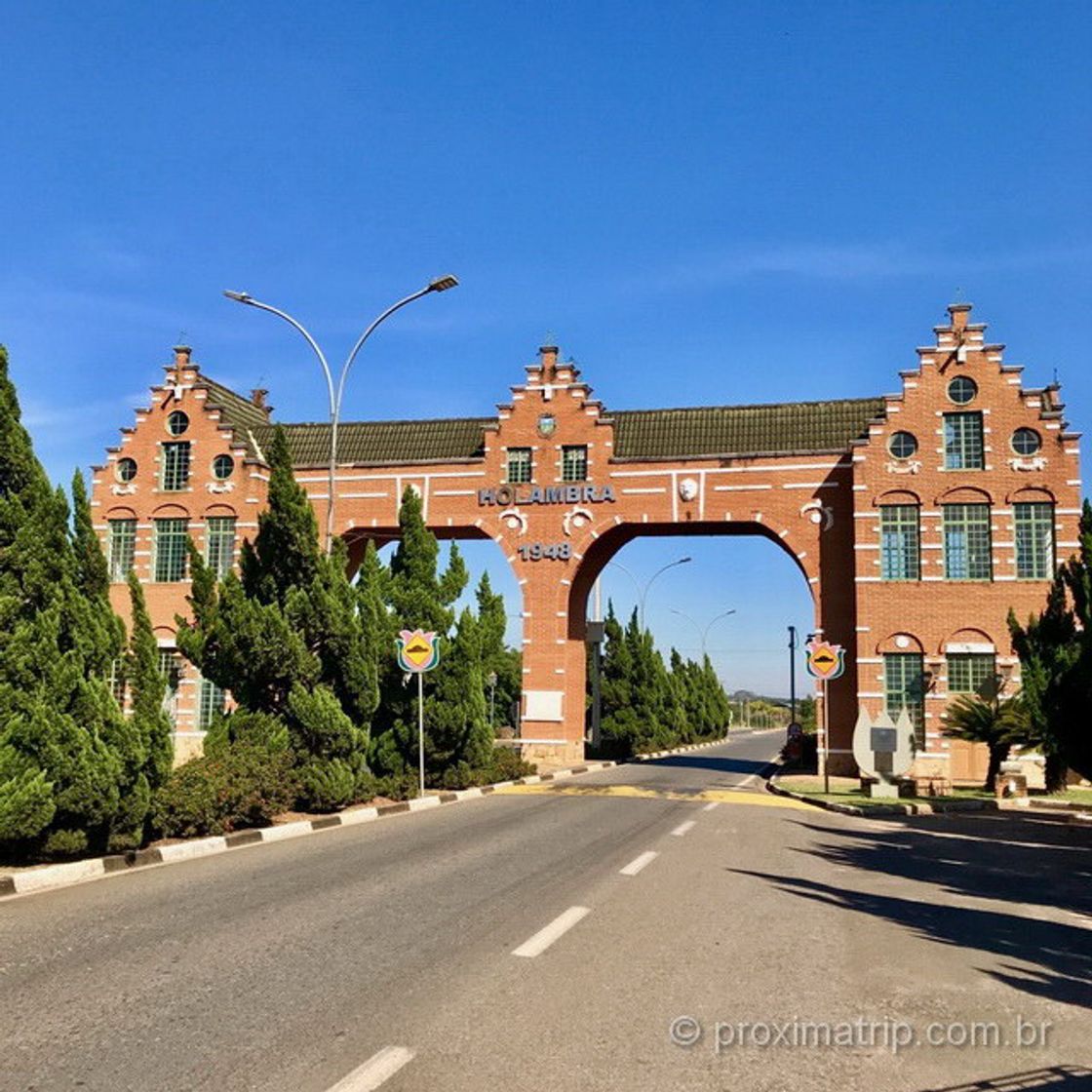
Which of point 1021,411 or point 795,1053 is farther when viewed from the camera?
point 1021,411

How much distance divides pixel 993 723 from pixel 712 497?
550 inches

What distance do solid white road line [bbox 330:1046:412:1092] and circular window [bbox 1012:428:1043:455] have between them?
31.4m

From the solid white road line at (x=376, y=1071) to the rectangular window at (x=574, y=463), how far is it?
1267 inches

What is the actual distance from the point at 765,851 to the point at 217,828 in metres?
6.98

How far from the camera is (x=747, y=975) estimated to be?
258 inches

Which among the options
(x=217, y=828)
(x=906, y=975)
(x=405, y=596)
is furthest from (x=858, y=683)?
(x=906, y=975)

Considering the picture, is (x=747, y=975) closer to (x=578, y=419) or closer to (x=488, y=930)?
(x=488, y=930)

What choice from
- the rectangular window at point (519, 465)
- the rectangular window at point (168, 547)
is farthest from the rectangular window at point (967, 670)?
the rectangular window at point (168, 547)

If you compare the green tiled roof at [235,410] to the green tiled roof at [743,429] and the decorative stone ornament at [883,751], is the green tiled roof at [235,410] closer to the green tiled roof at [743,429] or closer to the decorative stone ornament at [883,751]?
the green tiled roof at [743,429]

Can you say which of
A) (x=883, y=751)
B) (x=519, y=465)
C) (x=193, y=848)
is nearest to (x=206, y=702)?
(x=519, y=465)

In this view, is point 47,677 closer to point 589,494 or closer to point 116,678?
point 116,678

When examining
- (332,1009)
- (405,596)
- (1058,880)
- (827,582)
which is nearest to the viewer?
(332,1009)

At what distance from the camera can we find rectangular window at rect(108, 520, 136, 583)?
3859cm

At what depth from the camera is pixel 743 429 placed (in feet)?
120
